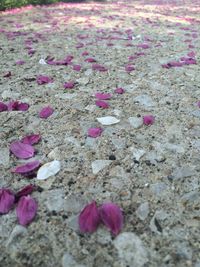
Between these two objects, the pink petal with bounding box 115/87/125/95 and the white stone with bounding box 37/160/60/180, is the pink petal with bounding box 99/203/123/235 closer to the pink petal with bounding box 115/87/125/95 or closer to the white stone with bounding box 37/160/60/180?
the white stone with bounding box 37/160/60/180

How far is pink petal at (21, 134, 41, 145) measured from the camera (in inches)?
106

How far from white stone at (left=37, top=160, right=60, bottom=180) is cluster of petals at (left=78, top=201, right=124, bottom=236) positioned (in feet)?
1.51

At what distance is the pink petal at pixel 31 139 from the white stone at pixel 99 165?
0.51 metres

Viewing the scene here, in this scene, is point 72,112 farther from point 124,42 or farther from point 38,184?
point 124,42

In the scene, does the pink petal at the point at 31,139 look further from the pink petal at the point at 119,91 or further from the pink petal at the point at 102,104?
the pink petal at the point at 119,91

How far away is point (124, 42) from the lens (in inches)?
248

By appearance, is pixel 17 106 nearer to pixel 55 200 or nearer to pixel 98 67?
pixel 55 200

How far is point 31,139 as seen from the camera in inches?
107

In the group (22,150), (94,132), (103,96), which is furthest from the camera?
(103,96)

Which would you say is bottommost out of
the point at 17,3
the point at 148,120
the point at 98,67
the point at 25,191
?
the point at 17,3

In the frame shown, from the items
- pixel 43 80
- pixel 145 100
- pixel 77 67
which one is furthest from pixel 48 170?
pixel 77 67

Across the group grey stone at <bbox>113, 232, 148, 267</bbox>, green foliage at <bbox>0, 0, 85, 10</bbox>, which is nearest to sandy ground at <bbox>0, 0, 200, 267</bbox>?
grey stone at <bbox>113, 232, 148, 267</bbox>

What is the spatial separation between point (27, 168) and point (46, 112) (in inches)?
36.0

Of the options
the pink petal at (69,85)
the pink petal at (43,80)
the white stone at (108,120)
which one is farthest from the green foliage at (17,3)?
the white stone at (108,120)
